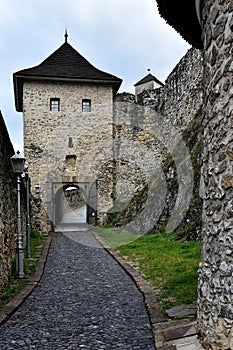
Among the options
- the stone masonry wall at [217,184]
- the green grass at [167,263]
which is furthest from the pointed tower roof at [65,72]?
the stone masonry wall at [217,184]

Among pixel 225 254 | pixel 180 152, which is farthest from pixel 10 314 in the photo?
pixel 180 152

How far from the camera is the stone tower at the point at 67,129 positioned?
16766 millimetres

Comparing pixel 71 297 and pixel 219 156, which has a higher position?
pixel 219 156

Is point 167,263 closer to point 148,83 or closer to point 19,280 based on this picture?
point 19,280

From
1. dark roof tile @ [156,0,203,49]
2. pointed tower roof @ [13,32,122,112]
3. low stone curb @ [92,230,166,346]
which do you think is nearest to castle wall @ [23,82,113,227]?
pointed tower roof @ [13,32,122,112]

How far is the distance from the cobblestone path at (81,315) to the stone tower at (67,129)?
31.6ft

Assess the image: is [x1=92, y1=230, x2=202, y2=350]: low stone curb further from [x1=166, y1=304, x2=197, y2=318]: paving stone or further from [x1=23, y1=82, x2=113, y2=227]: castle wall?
[x1=23, y1=82, x2=113, y2=227]: castle wall

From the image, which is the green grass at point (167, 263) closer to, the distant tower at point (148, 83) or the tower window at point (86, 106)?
the tower window at point (86, 106)

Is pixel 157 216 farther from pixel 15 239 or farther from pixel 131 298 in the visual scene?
pixel 131 298

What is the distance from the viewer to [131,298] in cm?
513

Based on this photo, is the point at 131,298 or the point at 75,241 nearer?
the point at 131,298

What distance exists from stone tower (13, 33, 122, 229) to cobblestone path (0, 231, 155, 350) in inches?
379

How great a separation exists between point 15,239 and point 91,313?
3.58 metres

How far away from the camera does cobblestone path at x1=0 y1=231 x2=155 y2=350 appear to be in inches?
139
